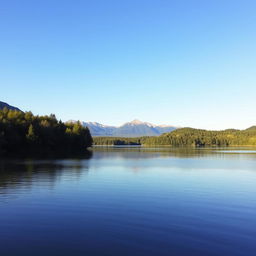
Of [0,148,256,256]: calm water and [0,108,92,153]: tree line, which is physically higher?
[0,108,92,153]: tree line

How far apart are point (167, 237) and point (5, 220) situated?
1047 cm

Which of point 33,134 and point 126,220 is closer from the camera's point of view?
point 126,220

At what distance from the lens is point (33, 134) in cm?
10994

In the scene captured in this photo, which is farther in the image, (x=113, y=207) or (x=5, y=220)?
(x=113, y=207)

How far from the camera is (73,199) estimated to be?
25.8 metres

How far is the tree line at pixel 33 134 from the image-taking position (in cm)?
10019

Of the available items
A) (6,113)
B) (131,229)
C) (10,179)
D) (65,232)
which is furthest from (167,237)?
(6,113)

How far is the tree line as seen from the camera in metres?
100

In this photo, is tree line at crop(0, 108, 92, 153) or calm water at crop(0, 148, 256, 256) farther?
tree line at crop(0, 108, 92, 153)

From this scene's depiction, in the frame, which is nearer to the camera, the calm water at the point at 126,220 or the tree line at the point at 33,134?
the calm water at the point at 126,220

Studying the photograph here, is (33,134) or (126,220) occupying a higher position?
(33,134)

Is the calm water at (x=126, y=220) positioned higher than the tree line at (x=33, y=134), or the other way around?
the tree line at (x=33, y=134)

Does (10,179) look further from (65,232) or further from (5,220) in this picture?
(65,232)

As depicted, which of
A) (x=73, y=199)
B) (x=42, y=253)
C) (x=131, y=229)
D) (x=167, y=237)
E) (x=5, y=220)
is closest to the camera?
(x=42, y=253)
